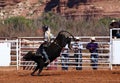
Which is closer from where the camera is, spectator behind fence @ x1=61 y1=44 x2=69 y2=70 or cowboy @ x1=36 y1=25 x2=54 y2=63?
cowboy @ x1=36 y1=25 x2=54 y2=63

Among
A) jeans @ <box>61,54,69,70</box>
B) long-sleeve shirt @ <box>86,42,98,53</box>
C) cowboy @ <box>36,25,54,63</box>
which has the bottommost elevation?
jeans @ <box>61,54,69,70</box>

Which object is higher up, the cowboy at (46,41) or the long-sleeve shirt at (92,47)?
the cowboy at (46,41)

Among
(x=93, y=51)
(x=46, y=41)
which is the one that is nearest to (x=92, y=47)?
(x=93, y=51)

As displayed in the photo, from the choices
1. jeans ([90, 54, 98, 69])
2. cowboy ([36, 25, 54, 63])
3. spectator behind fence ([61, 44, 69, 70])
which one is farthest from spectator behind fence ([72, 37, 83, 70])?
cowboy ([36, 25, 54, 63])

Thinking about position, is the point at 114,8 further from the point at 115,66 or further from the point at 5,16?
the point at 115,66

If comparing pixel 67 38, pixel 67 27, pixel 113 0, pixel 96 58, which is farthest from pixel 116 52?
pixel 113 0

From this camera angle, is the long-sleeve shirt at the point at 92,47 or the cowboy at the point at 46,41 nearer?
the cowboy at the point at 46,41

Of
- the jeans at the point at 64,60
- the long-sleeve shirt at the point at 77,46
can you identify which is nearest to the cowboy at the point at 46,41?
the jeans at the point at 64,60

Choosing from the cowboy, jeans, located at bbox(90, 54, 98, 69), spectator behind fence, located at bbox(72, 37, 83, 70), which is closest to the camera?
the cowboy

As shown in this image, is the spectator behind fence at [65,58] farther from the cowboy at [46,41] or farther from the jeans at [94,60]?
the cowboy at [46,41]

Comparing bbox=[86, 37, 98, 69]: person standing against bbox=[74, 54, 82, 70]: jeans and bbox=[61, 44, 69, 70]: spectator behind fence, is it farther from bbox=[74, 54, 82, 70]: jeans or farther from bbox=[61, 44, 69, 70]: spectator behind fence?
bbox=[61, 44, 69, 70]: spectator behind fence

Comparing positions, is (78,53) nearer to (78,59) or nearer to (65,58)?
(78,59)

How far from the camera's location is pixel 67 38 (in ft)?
77.0

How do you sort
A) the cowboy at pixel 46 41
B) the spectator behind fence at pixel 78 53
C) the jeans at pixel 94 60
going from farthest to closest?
the spectator behind fence at pixel 78 53
the jeans at pixel 94 60
the cowboy at pixel 46 41
